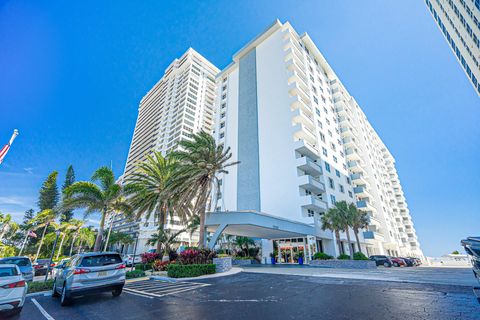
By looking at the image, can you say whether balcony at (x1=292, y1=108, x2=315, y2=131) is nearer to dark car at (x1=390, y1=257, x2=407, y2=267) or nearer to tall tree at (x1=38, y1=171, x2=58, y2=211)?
dark car at (x1=390, y1=257, x2=407, y2=267)

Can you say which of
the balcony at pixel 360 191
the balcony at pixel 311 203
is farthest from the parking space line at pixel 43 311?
the balcony at pixel 360 191

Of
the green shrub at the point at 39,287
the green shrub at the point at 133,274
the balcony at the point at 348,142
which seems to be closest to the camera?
the green shrub at the point at 39,287

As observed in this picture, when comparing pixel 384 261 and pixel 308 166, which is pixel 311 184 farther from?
pixel 384 261

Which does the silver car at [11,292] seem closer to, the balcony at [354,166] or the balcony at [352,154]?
the balcony at [354,166]

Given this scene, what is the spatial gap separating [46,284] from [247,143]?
108ft

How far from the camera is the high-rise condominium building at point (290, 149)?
1236 inches

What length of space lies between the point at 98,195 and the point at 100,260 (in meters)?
14.2

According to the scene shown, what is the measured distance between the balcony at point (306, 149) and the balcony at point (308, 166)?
1889 millimetres

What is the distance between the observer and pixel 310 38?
163ft

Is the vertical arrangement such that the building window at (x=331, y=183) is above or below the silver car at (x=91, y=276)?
above

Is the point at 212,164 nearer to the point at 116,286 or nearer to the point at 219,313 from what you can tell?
the point at 116,286

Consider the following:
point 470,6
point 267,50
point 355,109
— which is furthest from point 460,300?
point 355,109

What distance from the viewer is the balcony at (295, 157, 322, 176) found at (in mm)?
32375

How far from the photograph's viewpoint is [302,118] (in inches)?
1449
